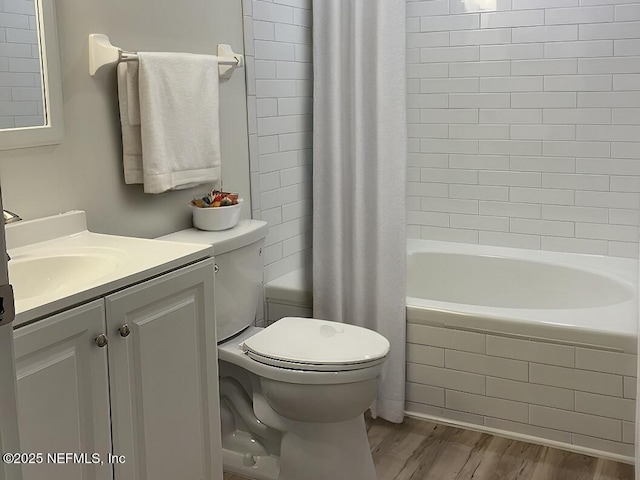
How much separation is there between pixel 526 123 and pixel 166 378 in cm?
223

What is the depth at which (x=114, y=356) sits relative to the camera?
5.57ft

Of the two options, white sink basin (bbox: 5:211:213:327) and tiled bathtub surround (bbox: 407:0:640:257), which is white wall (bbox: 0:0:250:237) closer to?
white sink basin (bbox: 5:211:213:327)

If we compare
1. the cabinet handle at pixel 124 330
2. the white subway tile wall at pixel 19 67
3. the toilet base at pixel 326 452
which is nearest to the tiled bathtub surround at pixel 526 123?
the toilet base at pixel 326 452

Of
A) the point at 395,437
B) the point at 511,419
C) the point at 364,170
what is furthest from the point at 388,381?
the point at 364,170

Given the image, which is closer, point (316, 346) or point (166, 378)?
point (166, 378)

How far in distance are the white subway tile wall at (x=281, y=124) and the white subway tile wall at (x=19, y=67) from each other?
1.07 m

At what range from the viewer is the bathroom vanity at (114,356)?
152 centimetres

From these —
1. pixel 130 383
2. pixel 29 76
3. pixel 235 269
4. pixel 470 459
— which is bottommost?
pixel 470 459

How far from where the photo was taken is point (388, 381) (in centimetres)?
296

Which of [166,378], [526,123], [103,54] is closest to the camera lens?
[166,378]

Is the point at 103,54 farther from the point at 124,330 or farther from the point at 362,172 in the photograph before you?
the point at 362,172

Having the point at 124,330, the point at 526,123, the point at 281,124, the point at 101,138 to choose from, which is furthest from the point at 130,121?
the point at 526,123

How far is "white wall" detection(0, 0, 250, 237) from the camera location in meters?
2.08

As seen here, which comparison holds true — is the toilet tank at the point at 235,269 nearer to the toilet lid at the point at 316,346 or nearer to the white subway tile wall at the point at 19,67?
the toilet lid at the point at 316,346
